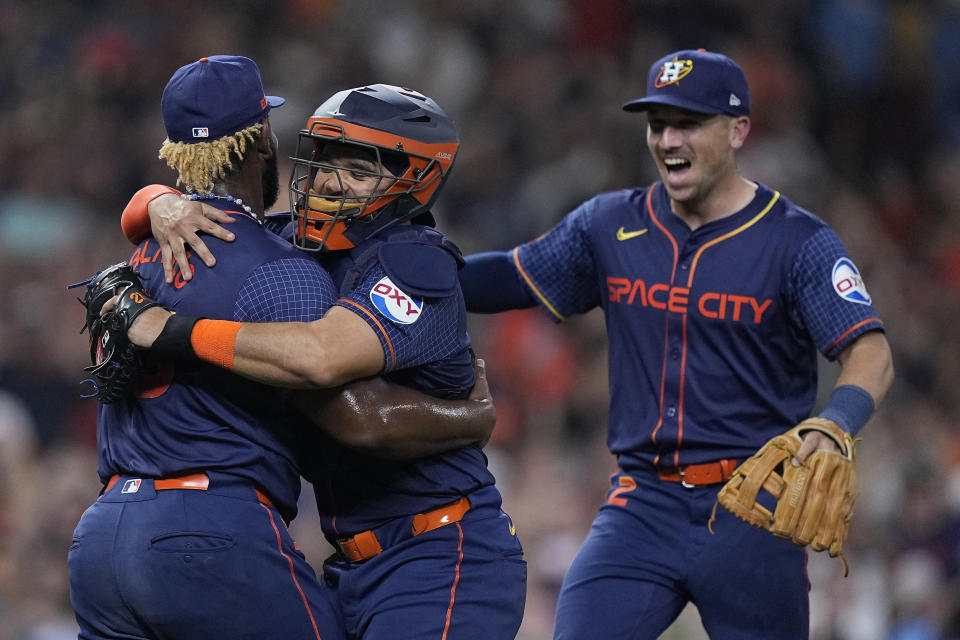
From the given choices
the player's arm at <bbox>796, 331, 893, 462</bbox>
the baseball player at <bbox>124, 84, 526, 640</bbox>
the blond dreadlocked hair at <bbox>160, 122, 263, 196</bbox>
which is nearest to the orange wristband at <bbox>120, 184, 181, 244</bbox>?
the baseball player at <bbox>124, 84, 526, 640</bbox>

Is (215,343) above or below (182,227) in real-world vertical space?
below

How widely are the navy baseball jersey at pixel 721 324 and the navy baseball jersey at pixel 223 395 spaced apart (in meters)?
1.34

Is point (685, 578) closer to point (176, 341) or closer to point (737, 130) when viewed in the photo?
point (737, 130)

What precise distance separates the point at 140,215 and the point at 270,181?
0.39m

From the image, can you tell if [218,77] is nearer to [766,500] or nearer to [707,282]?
[707,282]

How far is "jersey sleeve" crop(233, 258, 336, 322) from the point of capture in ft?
11.3

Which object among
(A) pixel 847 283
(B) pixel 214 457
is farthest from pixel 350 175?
(A) pixel 847 283

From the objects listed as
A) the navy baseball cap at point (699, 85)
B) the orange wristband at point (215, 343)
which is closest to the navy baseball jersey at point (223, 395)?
the orange wristband at point (215, 343)

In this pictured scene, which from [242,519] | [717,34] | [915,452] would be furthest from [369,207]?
[717,34]

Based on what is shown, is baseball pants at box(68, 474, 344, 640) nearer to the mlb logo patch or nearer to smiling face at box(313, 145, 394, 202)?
the mlb logo patch

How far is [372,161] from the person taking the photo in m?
3.80

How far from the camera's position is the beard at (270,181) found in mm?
3820

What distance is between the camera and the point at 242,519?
3.37 meters

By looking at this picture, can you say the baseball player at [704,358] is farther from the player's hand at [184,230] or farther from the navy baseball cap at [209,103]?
the player's hand at [184,230]
